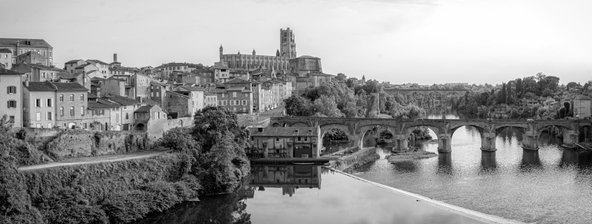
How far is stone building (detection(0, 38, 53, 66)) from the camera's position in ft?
199

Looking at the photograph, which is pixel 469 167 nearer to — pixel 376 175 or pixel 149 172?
pixel 376 175

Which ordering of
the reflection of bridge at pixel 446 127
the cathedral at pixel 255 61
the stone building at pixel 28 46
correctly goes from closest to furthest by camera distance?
the reflection of bridge at pixel 446 127, the stone building at pixel 28 46, the cathedral at pixel 255 61

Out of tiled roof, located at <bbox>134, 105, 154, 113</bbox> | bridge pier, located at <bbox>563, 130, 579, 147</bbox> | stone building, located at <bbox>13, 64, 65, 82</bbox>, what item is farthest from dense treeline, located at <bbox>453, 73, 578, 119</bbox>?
stone building, located at <bbox>13, 64, 65, 82</bbox>

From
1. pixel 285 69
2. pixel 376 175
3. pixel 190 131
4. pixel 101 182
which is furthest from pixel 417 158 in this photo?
pixel 285 69

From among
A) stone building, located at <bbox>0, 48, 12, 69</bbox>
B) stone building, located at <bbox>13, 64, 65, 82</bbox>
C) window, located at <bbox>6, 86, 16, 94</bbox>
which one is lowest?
window, located at <bbox>6, 86, 16, 94</bbox>

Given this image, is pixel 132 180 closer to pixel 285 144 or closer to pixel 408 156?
pixel 285 144

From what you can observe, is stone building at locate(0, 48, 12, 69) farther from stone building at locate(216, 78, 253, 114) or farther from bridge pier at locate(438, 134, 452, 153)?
bridge pier at locate(438, 134, 452, 153)

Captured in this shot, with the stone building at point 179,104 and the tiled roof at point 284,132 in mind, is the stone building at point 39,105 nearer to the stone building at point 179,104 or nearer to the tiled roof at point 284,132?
the tiled roof at point 284,132

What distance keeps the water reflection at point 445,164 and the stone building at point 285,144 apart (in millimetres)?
10797

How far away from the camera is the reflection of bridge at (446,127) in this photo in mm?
59453

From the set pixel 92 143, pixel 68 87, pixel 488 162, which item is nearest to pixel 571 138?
pixel 488 162

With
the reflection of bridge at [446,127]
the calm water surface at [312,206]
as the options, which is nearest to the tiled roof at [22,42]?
the reflection of bridge at [446,127]

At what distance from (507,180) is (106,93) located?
3431 cm

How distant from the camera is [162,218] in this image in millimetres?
29484
